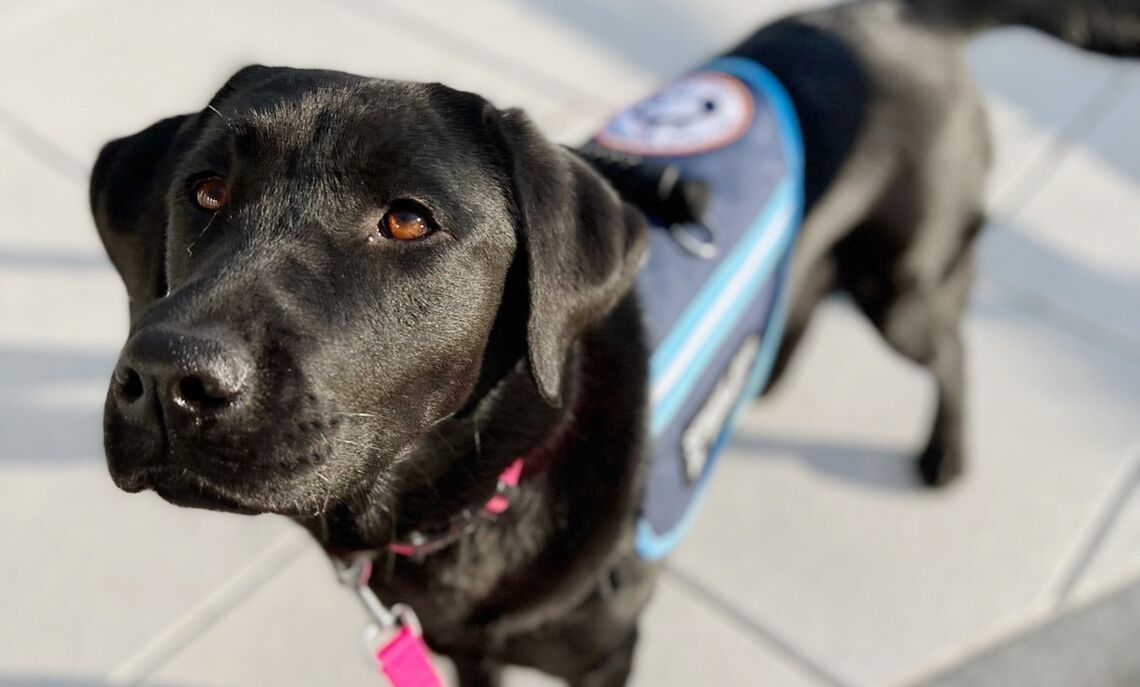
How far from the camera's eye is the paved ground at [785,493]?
2.39m

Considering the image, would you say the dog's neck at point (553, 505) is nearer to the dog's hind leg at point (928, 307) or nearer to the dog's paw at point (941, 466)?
the dog's hind leg at point (928, 307)

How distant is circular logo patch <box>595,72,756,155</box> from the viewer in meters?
2.15

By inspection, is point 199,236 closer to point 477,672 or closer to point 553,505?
point 553,505

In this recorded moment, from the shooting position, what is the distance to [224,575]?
251 centimetres

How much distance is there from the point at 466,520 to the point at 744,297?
747 mm

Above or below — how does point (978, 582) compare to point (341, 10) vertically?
below

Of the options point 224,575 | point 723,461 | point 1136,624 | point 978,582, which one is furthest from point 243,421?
point 1136,624

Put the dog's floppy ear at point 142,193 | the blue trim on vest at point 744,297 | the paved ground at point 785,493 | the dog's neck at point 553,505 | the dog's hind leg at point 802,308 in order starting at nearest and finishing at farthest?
the dog's floppy ear at point 142,193 → the dog's neck at point 553,505 → the blue trim on vest at point 744,297 → the paved ground at point 785,493 → the dog's hind leg at point 802,308

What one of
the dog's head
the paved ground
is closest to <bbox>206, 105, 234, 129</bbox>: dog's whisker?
the dog's head

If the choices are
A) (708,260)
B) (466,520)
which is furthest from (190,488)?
(708,260)

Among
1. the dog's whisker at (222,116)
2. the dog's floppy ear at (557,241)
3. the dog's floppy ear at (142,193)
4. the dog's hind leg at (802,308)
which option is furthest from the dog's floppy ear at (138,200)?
the dog's hind leg at (802,308)

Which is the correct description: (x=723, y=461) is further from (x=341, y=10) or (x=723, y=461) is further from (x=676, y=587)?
(x=341, y=10)

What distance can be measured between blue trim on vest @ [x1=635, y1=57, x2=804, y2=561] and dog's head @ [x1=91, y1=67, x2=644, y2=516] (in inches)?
13.2

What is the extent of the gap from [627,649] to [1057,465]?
1.47 meters
